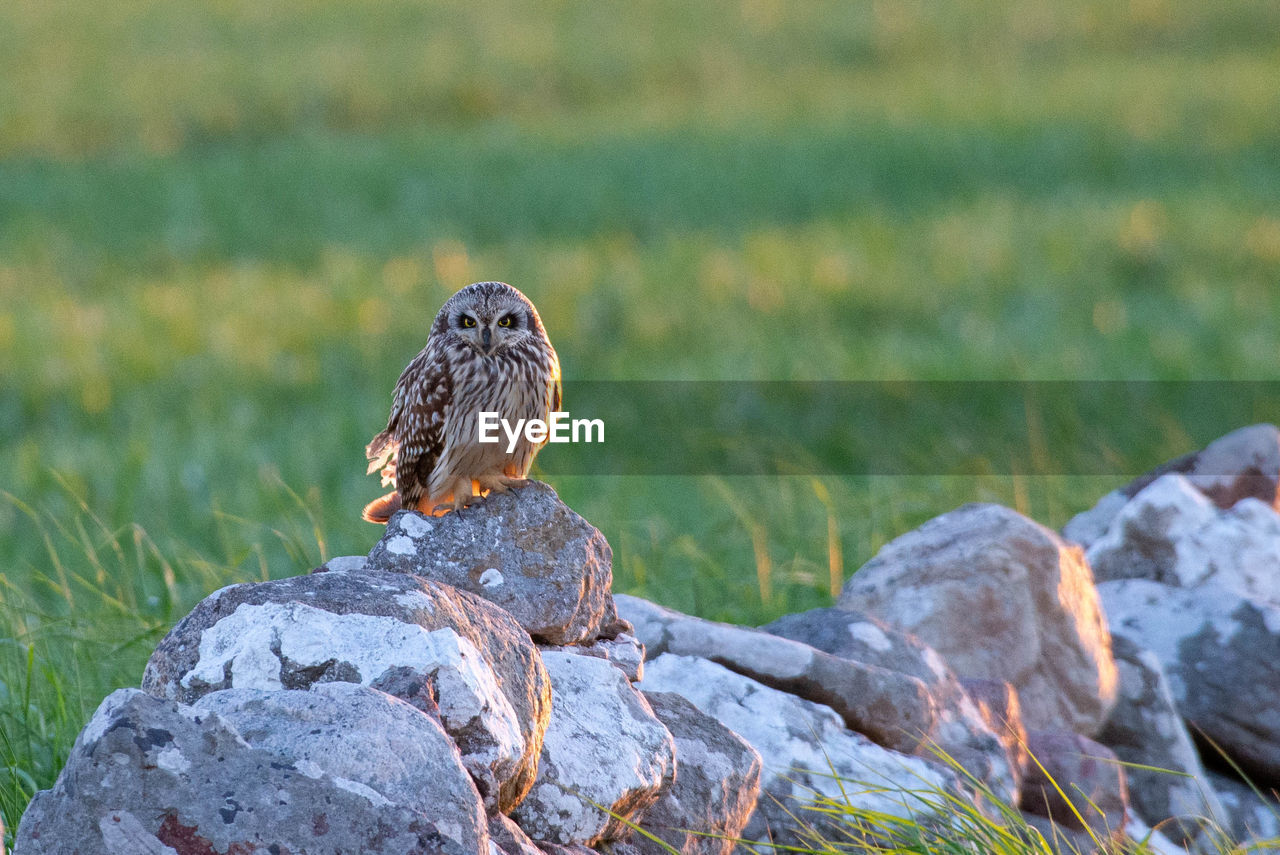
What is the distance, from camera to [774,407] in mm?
9406

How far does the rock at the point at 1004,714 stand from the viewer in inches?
144

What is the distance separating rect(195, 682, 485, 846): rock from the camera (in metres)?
2.08

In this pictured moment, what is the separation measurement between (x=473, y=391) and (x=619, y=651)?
2.14ft

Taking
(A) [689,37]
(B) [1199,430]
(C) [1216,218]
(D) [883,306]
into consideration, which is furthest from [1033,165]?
(A) [689,37]

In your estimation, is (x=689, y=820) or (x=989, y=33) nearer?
(x=689, y=820)

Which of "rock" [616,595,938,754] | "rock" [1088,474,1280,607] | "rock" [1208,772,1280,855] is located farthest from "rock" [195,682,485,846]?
"rock" [1088,474,1280,607]

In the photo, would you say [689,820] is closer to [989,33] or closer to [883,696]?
[883,696]

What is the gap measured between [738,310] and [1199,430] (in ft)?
11.7

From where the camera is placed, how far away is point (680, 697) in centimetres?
313

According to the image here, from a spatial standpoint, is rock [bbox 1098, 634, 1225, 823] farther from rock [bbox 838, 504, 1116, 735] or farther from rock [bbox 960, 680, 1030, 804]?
rock [bbox 960, 680, 1030, 804]

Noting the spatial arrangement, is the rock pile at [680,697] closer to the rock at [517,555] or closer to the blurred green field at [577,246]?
the rock at [517,555]

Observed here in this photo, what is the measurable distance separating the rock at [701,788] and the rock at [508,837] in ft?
1.41

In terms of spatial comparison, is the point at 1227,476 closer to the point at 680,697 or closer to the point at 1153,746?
the point at 1153,746

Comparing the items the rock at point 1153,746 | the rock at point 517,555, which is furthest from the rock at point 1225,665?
the rock at point 517,555
